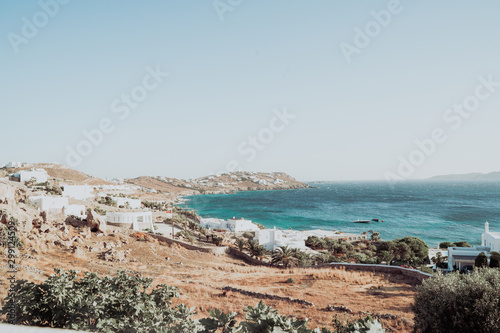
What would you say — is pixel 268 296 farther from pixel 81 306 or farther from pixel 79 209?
pixel 79 209

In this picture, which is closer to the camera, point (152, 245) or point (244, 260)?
point (152, 245)

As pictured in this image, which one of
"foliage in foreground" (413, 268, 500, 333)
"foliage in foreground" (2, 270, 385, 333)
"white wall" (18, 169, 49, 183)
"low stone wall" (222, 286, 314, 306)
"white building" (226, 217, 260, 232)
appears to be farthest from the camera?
"white building" (226, 217, 260, 232)

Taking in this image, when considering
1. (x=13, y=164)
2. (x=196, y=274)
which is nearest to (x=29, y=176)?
(x=13, y=164)

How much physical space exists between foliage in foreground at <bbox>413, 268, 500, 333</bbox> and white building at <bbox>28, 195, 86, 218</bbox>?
2980cm

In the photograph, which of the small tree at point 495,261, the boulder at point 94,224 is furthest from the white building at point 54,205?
the small tree at point 495,261

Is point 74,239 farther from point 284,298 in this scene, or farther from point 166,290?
point 166,290

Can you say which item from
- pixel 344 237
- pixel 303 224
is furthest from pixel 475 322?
pixel 303 224

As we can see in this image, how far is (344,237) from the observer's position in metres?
49.8

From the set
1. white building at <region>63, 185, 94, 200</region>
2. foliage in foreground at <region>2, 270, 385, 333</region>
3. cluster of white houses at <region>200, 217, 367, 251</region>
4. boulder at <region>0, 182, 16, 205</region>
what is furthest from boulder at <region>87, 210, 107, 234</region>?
foliage in foreground at <region>2, 270, 385, 333</region>

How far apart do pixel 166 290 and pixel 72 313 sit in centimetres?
172

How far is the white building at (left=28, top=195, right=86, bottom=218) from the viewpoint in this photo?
2792 centimetres

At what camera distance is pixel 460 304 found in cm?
738

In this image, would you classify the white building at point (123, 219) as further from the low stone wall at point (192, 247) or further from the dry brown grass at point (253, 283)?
the dry brown grass at point (253, 283)

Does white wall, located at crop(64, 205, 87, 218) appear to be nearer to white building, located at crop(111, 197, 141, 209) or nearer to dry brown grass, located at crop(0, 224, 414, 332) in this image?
dry brown grass, located at crop(0, 224, 414, 332)
